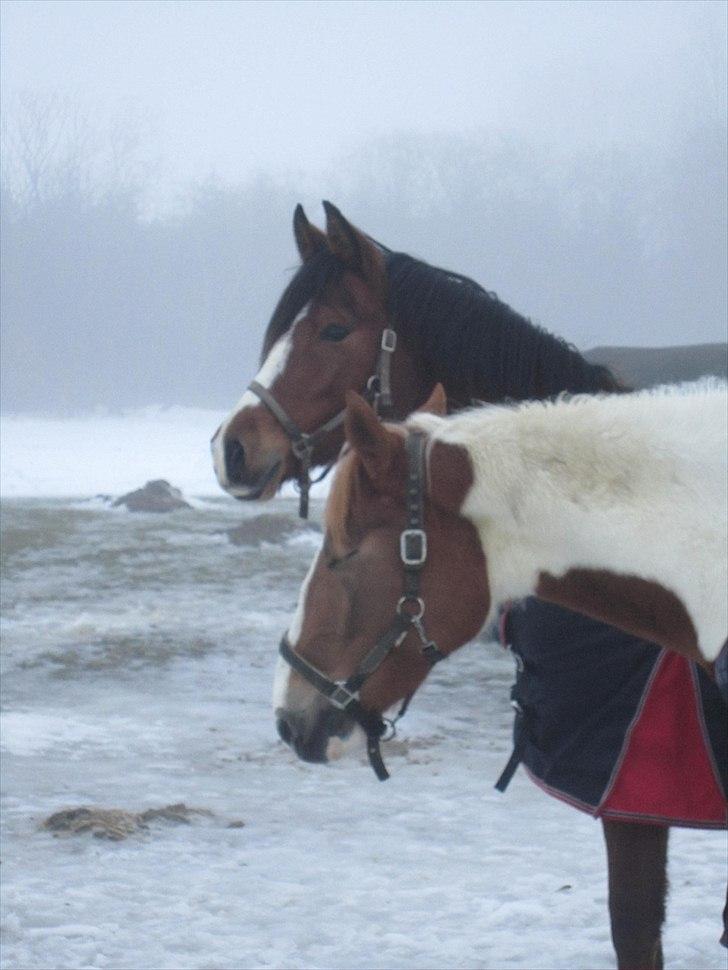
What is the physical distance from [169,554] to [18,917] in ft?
23.5

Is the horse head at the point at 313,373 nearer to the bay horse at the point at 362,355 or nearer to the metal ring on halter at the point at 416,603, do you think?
the bay horse at the point at 362,355

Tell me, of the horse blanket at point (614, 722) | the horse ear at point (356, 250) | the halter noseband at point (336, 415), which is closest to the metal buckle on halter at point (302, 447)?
the halter noseband at point (336, 415)

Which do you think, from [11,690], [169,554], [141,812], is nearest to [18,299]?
[169,554]

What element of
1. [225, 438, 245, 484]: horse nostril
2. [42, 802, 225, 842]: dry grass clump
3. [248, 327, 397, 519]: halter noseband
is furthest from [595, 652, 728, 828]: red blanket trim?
[42, 802, 225, 842]: dry grass clump

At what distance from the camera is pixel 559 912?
354 cm

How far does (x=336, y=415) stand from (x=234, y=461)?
0.27 metres

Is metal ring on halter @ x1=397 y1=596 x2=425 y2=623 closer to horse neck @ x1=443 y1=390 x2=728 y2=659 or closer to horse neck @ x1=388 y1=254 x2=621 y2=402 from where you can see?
horse neck @ x1=443 y1=390 x2=728 y2=659

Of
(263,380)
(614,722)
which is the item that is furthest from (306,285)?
(614,722)

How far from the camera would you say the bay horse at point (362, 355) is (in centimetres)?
304

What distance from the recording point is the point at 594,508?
1.99m

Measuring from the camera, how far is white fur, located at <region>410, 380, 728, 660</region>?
1.97m

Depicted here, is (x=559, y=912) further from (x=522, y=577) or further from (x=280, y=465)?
(x=522, y=577)

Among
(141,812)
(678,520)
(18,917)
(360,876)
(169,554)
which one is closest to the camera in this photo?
(678,520)

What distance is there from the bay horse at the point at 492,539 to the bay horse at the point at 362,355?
983 mm
